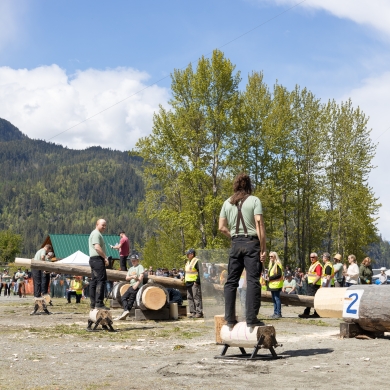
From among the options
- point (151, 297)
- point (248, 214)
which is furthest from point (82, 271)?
point (248, 214)

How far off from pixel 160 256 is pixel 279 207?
28685 millimetres

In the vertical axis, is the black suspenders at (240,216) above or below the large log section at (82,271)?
above

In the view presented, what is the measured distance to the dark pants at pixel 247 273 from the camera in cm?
800

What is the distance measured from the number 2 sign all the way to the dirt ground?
1.52 ft

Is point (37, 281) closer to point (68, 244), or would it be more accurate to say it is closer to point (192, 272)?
point (192, 272)

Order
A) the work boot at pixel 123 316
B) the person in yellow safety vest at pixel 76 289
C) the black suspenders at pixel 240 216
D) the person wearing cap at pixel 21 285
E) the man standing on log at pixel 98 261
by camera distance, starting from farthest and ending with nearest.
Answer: the person wearing cap at pixel 21 285 → the person in yellow safety vest at pixel 76 289 → the work boot at pixel 123 316 → the man standing on log at pixel 98 261 → the black suspenders at pixel 240 216

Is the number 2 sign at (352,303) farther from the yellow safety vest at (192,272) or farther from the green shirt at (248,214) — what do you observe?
the yellow safety vest at (192,272)

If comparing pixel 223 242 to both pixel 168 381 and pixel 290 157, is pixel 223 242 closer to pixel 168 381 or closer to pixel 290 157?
pixel 290 157

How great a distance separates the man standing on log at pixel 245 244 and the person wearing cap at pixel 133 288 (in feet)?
27.3

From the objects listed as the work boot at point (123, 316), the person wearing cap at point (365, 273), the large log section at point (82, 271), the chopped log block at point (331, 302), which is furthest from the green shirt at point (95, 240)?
the person wearing cap at point (365, 273)

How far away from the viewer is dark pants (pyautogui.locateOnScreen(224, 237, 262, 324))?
800cm

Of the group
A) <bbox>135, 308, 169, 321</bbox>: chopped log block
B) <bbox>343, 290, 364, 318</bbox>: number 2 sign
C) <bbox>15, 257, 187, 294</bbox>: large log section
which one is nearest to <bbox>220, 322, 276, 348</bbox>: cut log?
<bbox>343, 290, 364, 318</bbox>: number 2 sign

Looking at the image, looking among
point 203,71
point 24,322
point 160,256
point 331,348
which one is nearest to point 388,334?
point 331,348

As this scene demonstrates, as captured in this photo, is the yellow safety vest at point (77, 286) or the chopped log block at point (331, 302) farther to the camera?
the yellow safety vest at point (77, 286)
